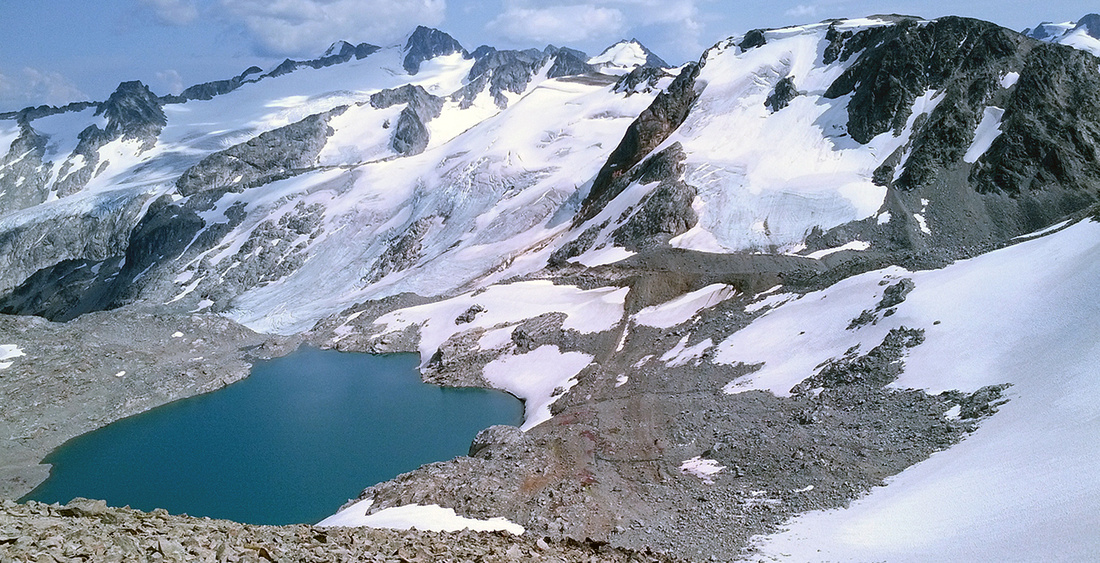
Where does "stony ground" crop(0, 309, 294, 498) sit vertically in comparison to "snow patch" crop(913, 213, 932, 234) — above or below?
below

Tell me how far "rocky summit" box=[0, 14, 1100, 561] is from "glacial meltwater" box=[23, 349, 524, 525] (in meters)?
2.42

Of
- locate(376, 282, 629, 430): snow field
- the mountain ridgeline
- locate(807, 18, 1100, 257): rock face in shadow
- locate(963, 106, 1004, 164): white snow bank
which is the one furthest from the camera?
locate(963, 106, 1004, 164): white snow bank

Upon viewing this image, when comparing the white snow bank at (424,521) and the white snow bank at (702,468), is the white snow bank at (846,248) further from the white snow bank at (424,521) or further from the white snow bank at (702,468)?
the white snow bank at (424,521)

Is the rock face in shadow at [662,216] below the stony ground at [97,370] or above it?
above

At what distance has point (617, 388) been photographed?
4050 centimetres

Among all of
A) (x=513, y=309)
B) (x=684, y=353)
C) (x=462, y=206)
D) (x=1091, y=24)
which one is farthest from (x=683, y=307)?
(x=1091, y=24)

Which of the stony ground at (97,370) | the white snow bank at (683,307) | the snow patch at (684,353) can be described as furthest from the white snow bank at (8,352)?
the snow patch at (684,353)

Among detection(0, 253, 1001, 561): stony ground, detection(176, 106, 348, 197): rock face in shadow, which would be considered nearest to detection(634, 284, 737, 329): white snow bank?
detection(0, 253, 1001, 561): stony ground

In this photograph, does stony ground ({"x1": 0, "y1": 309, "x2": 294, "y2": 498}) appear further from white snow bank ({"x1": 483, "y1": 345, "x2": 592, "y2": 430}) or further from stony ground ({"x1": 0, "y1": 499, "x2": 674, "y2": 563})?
stony ground ({"x1": 0, "y1": 499, "x2": 674, "y2": 563})

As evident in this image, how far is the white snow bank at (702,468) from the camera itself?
86.2 ft

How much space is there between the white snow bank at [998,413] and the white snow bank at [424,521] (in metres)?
9.33

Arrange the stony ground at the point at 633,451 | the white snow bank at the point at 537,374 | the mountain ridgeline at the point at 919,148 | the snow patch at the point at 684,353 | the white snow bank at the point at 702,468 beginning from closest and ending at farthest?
the stony ground at the point at 633,451, the white snow bank at the point at 702,468, the snow patch at the point at 684,353, the white snow bank at the point at 537,374, the mountain ridgeline at the point at 919,148

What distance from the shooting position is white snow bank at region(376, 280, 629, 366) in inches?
2110

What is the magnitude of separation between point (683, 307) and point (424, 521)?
29.4 metres
